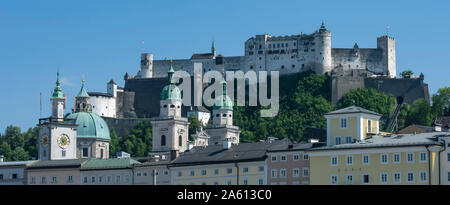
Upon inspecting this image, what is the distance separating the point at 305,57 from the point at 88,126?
59898mm

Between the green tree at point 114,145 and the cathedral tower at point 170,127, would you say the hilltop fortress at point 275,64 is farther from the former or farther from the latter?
the cathedral tower at point 170,127

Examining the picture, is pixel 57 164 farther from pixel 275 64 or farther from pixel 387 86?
pixel 275 64

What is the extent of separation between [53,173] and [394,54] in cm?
9150

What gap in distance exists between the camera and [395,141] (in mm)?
55250

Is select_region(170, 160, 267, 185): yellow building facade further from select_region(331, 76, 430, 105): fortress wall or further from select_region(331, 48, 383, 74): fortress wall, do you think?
select_region(331, 48, 383, 74): fortress wall

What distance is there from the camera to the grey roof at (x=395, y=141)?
176 feet

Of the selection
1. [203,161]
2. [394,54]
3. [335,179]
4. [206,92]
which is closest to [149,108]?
[206,92]

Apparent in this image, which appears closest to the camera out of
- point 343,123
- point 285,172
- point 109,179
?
point 343,123

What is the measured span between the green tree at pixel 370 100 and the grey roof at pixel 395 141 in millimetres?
81766

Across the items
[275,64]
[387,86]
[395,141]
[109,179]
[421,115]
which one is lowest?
[109,179]

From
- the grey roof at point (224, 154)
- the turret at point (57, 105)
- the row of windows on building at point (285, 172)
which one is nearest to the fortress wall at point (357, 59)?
the turret at point (57, 105)

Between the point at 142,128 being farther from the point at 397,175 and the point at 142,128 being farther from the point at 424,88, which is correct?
the point at 397,175

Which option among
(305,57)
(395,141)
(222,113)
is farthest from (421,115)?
(395,141)

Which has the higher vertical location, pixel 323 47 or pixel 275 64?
pixel 323 47
